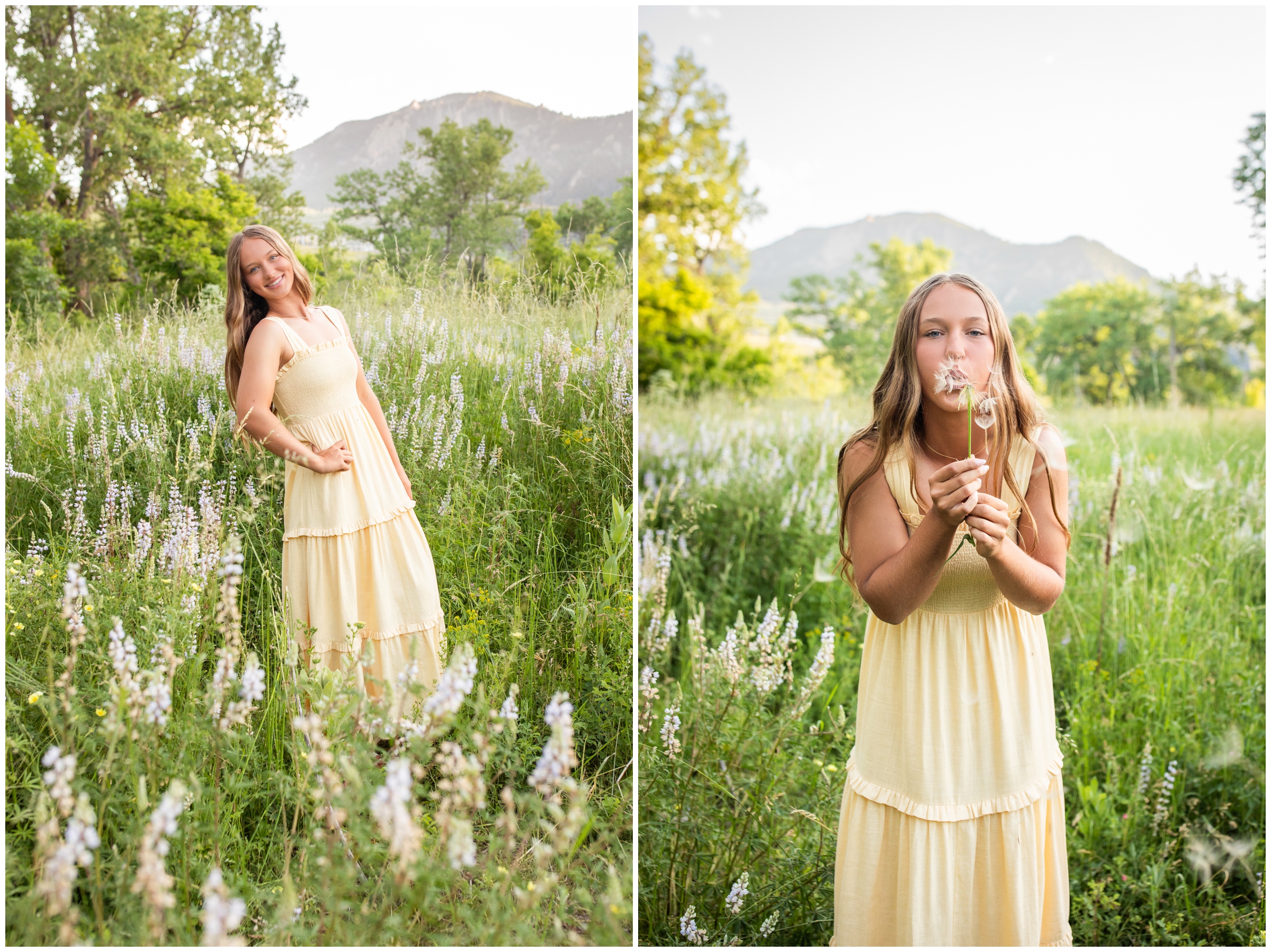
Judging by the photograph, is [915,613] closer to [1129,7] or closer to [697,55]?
[1129,7]

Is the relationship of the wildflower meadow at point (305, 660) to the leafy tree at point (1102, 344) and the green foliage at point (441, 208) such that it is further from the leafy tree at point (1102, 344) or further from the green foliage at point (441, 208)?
the leafy tree at point (1102, 344)

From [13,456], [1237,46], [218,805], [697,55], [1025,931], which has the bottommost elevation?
[1025,931]

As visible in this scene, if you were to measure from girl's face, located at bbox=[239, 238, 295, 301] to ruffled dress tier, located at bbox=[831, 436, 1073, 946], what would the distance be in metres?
1.87

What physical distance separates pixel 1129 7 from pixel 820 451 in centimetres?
254

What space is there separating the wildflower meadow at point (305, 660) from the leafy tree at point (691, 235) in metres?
2.93

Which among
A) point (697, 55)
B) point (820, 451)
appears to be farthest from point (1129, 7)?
point (820, 451)

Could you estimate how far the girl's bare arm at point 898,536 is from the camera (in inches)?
51.3

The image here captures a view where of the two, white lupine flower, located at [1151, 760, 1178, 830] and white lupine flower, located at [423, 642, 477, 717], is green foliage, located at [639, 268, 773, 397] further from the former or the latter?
white lupine flower, located at [423, 642, 477, 717]

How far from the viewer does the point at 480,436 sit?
2.24m

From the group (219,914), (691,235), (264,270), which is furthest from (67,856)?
(691,235)

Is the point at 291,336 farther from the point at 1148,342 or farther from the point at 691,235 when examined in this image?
the point at 1148,342

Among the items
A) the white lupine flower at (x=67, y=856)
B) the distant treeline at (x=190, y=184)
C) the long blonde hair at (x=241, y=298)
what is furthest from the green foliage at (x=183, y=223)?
the white lupine flower at (x=67, y=856)

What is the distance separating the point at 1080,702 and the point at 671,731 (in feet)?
6.04

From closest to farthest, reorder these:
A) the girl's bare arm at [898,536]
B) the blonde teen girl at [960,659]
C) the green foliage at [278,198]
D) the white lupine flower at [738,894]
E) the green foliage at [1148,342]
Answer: the girl's bare arm at [898,536]
the blonde teen girl at [960,659]
the white lupine flower at [738,894]
the green foliage at [278,198]
the green foliage at [1148,342]
